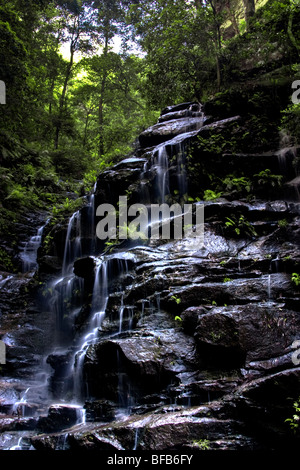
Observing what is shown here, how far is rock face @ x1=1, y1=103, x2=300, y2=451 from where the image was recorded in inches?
150

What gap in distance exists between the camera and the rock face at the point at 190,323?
3.82 meters

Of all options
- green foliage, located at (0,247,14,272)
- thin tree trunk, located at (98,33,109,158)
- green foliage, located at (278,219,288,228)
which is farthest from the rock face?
thin tree trunk, located at (98,33,109,158)

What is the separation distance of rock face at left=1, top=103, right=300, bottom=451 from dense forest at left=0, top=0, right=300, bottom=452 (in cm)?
3

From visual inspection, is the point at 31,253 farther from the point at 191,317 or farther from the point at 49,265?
the point at 191,317

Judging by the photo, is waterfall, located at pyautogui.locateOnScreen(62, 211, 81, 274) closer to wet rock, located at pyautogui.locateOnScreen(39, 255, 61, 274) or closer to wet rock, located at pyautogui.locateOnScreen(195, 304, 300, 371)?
wet rock, located at pyautogui.locateOnScreen(39, 255, 61, 274)

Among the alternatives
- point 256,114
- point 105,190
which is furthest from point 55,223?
point 256,114

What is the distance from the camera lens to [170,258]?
7.40m

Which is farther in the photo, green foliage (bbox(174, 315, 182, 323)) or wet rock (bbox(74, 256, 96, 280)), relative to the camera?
wet rock (bbox(74, 256, 96, 280))

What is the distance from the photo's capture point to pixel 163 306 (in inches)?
247

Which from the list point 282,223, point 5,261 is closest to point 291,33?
point 282,223

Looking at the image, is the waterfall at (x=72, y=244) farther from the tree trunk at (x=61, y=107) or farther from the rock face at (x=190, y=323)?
the tree trunk at (x=61, y=107)

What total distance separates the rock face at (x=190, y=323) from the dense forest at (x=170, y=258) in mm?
30

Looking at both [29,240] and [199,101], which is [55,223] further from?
[199,101]

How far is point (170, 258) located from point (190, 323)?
218 centimetres
